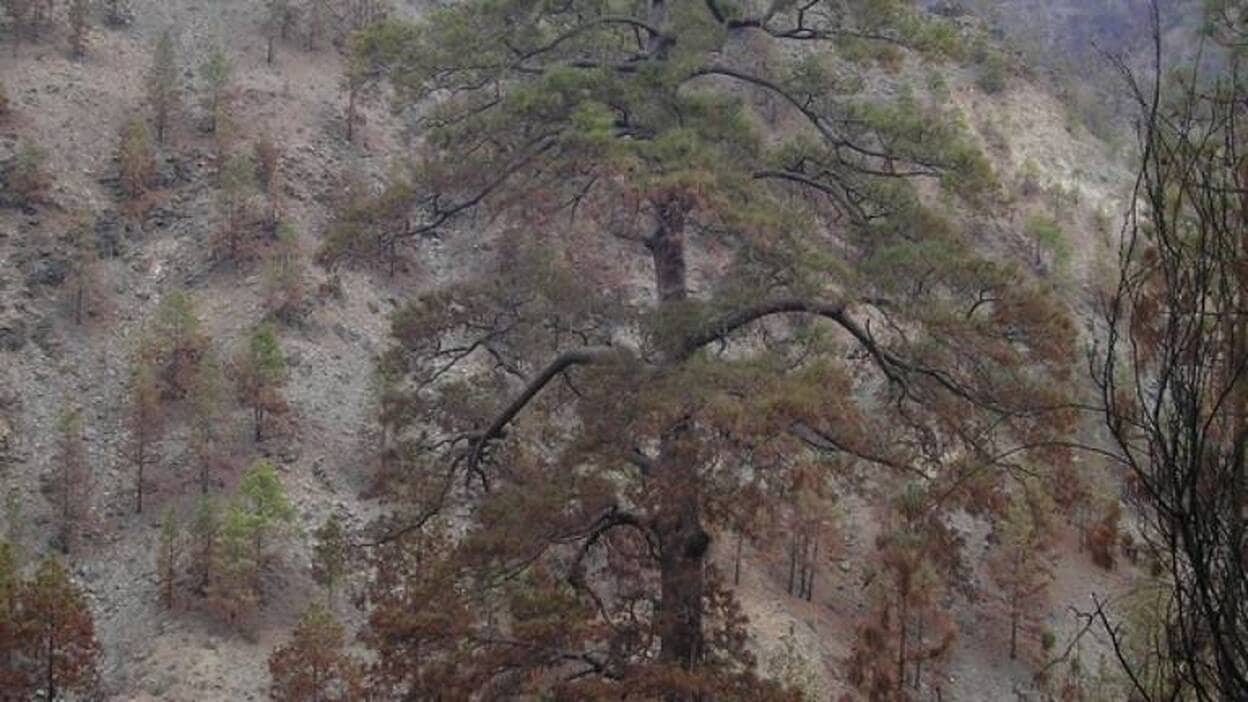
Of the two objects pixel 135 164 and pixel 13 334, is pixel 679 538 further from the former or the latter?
pixel 135 164

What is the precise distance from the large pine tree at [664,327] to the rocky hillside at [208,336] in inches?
443

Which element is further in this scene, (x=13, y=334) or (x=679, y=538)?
(x=13, y=334)

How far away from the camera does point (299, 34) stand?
4094 cm

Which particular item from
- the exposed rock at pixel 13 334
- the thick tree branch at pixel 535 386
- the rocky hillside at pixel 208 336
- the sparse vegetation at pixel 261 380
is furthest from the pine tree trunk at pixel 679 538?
the exposed rock at pixel 13 334

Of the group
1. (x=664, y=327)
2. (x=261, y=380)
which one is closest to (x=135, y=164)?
(x=261, y=380)

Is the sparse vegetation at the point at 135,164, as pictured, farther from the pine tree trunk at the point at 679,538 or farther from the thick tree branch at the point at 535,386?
the pine tree trunk at the point at 679,538

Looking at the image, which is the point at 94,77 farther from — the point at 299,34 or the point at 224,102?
the point at 299,34

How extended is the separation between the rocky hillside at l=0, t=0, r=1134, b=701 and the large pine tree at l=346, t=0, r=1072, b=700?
36.9 ft

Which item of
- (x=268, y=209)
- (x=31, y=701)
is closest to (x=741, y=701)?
(x=31, y=701)

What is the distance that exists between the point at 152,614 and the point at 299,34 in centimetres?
2572

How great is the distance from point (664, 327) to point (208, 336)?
23328 millimetres

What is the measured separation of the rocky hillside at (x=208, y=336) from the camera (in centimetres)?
2250

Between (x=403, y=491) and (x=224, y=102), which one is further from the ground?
(x=224, y=102)

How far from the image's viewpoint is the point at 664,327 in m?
7.68
